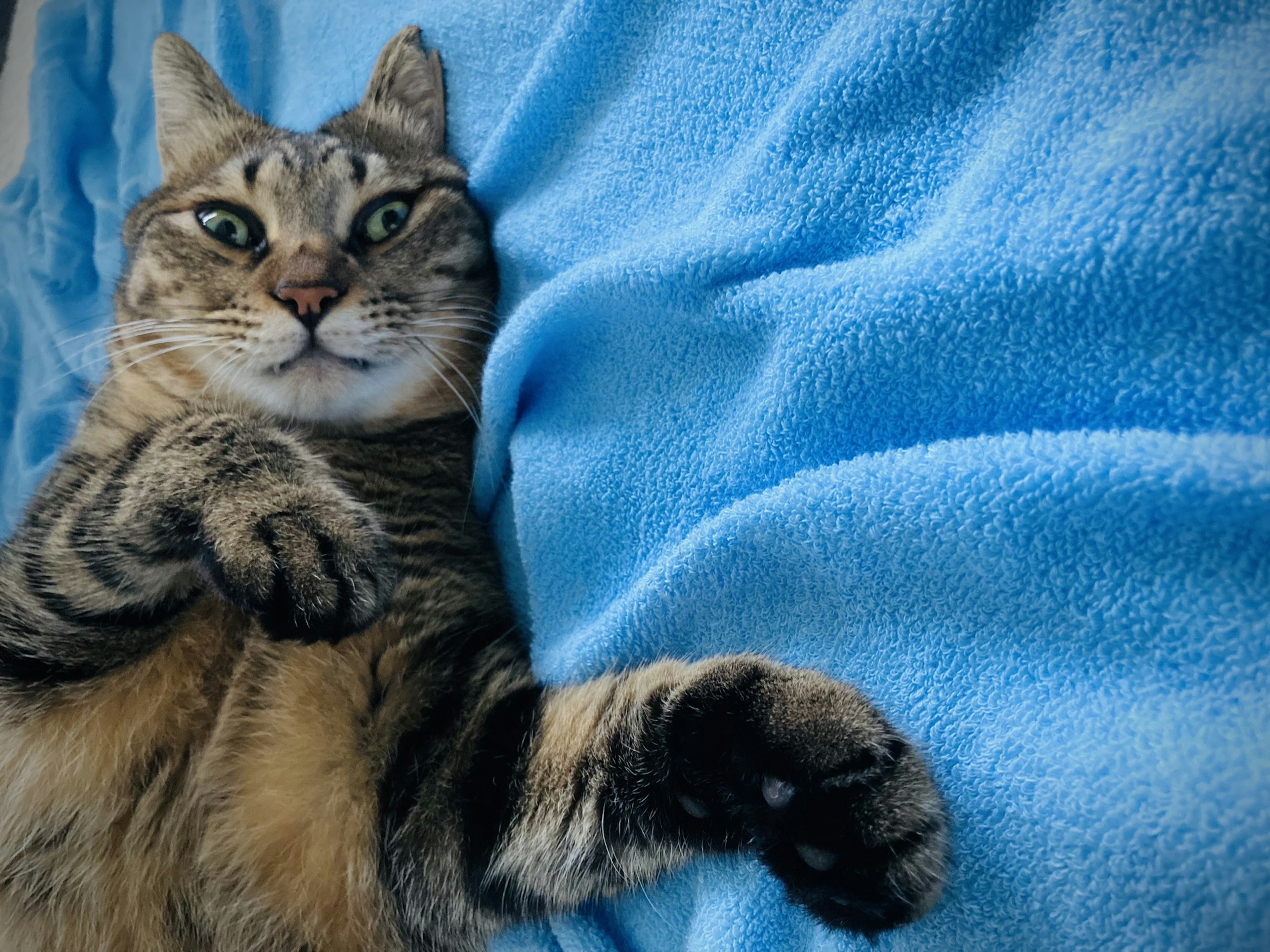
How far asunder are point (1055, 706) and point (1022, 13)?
1.56ft

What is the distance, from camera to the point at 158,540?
2.15ft

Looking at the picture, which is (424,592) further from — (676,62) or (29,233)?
(29,233)

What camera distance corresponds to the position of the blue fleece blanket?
0.40 m

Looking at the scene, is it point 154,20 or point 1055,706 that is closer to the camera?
point 1055,706

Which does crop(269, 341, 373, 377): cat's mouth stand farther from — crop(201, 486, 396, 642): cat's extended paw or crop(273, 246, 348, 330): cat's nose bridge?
crop(201, 486, 396, 642): cat's extended paw

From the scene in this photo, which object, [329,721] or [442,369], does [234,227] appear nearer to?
[442,369]

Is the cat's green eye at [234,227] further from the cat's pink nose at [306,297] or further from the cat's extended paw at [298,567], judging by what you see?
the cat's extended paw at [298,567]

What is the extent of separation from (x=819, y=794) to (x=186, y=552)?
0.57m

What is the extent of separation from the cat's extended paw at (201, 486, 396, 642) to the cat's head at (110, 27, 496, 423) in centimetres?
28

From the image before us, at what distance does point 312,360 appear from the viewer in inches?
33.7

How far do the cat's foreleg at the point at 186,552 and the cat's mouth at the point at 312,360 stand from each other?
3.9 inches

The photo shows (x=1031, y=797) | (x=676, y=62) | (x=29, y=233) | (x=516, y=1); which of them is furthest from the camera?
(x=29, y=233)

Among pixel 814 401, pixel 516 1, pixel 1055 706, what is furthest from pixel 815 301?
pixel 516 1

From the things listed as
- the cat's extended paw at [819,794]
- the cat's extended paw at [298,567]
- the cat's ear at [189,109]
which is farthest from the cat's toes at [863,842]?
the cat's ear at [189,109]
